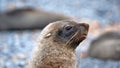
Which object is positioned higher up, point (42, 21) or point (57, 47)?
point (42, 21)

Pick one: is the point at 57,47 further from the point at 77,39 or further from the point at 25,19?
the point at 25,19

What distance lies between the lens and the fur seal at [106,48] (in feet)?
26.3

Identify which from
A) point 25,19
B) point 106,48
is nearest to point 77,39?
point 106,48

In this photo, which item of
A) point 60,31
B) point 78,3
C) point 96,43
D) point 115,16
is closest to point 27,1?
point 78,3

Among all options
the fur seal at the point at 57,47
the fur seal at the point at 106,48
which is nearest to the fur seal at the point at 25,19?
the fur seal at the point at 106,48

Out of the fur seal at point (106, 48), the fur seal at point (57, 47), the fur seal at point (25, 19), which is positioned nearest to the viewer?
the fur seal at point (57, 47)

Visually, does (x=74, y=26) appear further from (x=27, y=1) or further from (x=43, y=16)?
(x=27, y=1)

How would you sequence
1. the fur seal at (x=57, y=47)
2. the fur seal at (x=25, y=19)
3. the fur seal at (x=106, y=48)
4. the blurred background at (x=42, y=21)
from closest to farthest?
the fur seal at (x=57, y=47), the blurred background at (x=42, y=21), the fur seal at (x=106, y=48), the fur seal at (x=25, y=19)

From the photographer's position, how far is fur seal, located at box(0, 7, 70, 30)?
462 inches

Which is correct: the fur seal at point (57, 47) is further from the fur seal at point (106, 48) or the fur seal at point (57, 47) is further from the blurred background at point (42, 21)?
the fur seal at point (106, 48)

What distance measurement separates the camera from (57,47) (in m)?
4.45

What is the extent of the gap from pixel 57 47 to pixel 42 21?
7.35m

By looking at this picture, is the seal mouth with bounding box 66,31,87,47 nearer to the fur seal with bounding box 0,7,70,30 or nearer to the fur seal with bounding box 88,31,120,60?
the fur seal with bounding box 88,31,120,60

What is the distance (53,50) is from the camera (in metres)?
4.45
